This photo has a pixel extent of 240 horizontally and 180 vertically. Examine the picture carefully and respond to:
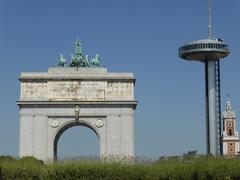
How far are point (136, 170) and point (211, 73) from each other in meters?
45.1

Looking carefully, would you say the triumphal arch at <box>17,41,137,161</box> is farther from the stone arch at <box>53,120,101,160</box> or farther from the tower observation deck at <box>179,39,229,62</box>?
the tower observation deck at <box>179,39,229,62</box>

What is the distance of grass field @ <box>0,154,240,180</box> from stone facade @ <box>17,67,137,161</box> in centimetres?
2551

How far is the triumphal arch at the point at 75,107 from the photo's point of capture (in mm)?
67688

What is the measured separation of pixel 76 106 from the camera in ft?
221

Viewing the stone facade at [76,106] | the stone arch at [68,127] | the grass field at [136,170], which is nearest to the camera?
the grass field at [136,170]

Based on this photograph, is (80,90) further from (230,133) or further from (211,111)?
(230,133)

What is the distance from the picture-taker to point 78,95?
222ft

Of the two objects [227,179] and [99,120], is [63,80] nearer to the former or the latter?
[99,120]

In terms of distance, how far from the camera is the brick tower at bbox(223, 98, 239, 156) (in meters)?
148

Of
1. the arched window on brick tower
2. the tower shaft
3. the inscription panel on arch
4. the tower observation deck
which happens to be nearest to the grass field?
the inscription panel on arch

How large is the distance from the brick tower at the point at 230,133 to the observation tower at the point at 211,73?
217 feet

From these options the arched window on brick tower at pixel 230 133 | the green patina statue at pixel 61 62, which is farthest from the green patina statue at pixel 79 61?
the arched window on brick tower at pixel 230 133

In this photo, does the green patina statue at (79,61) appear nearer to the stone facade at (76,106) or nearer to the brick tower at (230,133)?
the stone facade at (76,106)

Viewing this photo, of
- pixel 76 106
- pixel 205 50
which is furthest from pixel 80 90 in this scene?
pixel 205 50
